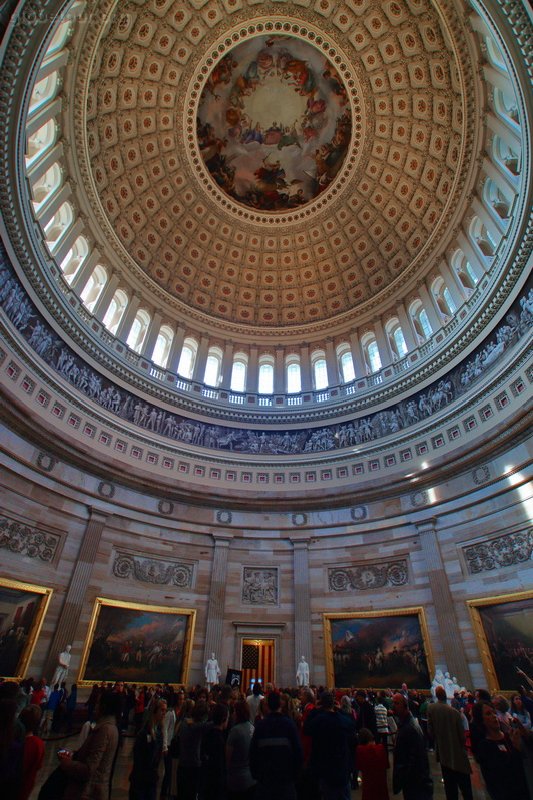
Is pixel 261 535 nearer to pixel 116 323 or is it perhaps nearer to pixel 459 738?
pixel 116 323

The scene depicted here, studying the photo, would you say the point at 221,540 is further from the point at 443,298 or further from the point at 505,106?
the point at 505,106

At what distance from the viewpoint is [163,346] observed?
27.8 meters

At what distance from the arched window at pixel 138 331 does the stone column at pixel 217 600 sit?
479 inches

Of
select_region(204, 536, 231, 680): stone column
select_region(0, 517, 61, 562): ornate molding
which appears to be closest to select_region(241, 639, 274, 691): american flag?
select_region(204, 536, 231, 680): stone column

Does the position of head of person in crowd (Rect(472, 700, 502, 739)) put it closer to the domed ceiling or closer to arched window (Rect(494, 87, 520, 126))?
arched window (Rect(494, 87, 520, 126))

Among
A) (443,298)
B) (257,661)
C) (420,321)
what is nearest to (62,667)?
(257,661)

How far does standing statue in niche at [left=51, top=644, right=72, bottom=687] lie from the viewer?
14984mm

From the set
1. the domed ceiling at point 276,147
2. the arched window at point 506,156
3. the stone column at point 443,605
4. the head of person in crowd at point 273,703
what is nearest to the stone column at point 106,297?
the domed ceiling at point 276,147

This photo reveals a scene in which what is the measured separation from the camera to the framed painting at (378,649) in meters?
17.3

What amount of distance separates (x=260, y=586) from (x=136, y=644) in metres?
6.10

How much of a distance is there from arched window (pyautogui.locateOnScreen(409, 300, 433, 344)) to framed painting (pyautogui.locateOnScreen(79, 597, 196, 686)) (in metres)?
19.3

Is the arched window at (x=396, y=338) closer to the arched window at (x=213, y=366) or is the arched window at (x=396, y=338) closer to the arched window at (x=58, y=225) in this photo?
the arched window at (x=213, y=366)

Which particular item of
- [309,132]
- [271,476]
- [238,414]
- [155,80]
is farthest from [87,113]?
[271,476]

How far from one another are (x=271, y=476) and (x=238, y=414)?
431 centimetres
